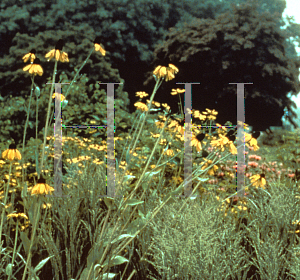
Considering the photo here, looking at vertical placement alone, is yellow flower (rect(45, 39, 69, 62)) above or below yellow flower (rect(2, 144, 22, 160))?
above

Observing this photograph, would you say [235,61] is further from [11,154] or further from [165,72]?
[11,154]

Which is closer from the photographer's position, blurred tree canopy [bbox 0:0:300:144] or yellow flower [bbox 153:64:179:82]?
yellow flower [bbox 153:64:179:82]

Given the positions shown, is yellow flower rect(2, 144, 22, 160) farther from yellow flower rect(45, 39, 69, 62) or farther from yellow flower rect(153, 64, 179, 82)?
yellow flower rect(153, 64, 179, 82)

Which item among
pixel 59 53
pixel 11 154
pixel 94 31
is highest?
pixel 94 31

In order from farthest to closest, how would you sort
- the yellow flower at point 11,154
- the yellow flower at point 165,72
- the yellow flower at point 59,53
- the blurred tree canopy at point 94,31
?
Result: 1. the blurred tree canopy at point 94,31
2. the yellow flower at point 165,72
3. the yellow flower at point 59,53
4. the yellow flower at point 11,154

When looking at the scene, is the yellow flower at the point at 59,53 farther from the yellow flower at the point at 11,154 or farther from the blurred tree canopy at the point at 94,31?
the blurred tree canopy at the point at 94,31

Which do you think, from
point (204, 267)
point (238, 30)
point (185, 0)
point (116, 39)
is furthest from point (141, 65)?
point (204, 267)

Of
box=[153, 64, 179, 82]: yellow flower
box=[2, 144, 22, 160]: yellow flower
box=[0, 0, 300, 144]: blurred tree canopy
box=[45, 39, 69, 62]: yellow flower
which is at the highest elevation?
box=[0, 0, 300, 144]: blurred tree canopy

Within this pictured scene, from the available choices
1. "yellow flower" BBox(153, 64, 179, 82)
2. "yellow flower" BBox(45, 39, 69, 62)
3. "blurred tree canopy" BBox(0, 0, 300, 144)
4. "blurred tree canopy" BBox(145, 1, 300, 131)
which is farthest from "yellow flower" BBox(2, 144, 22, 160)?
"blurred tree canopy" BBox(145, 1, 300, 131)

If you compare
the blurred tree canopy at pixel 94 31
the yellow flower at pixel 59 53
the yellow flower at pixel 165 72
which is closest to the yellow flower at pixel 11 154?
the yellow flower at pixel 59 53

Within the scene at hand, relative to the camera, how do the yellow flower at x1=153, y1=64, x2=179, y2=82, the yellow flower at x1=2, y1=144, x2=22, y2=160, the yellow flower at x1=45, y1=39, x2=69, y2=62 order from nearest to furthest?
1. the yellow flower at x1=2, y1=144, x2=22, y2=160
2. the yellow flower at x1=45, y1=39, x2=69, y2=62
3. the yellow flower at x1=153, y1=64, x2=179, y2=82

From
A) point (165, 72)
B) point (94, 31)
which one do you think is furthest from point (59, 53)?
point (94, 31)

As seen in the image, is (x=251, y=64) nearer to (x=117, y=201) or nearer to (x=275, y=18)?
(x=275, y=18)

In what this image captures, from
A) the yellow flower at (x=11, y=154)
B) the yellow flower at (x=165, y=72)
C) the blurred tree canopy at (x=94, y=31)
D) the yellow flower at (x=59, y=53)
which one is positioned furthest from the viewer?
the blurred tree canopy at (x=94, y=31)
